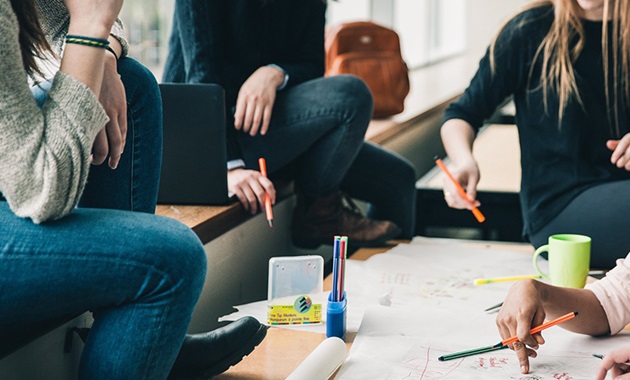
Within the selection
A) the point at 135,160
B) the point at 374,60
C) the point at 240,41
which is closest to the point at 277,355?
the point at 135,160

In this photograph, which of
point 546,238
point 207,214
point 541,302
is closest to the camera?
point 541,302

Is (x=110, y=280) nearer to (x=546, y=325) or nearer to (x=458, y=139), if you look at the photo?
(x=546, y=325)

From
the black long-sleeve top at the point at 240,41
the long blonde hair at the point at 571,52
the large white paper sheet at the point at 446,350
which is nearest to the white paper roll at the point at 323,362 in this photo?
the large white paper sheet at the point at 446,350

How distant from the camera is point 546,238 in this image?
185 cm

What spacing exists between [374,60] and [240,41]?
54.6 inches

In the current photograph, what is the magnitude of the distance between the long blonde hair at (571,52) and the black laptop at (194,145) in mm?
742

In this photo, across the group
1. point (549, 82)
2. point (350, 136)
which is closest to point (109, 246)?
point (350, 136)

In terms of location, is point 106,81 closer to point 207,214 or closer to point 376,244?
point 207,214

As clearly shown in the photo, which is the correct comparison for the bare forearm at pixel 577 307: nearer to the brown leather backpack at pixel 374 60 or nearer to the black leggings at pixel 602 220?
the black leggings at pixel 602 220

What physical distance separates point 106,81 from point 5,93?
0.68 ft

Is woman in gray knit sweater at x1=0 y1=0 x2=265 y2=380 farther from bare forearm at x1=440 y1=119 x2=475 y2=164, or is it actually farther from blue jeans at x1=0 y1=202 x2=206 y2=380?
bare forearm at x1=440 y1=119 x2=475 y2=164

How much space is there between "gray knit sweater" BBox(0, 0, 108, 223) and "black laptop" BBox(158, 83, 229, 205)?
2.68 feet

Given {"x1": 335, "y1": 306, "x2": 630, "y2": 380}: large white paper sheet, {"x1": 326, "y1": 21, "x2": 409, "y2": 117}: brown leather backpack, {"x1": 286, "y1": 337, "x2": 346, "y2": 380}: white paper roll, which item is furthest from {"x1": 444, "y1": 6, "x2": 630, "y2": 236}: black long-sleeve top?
{"x1": 326, "y1": 21, "x2": 409, "y2": 117}: brown leather backpack

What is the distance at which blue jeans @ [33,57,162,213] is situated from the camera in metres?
1.12
